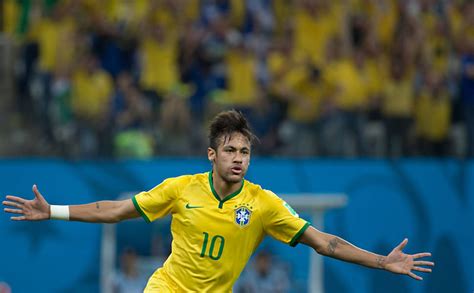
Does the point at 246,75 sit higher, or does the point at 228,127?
the point at 246,75

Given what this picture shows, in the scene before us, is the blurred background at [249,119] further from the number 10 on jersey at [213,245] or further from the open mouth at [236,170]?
the open mouth at [236,170]

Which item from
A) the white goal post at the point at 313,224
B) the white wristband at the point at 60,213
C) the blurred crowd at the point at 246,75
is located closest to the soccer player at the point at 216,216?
the white wristband at the point at 60,213

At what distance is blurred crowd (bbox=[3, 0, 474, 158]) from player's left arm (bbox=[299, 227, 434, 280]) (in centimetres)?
579

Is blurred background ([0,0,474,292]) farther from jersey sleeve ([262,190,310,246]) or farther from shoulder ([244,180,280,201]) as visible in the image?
jersey sleeve ([262,190,310,246])

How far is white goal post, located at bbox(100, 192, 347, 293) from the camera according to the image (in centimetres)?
1243

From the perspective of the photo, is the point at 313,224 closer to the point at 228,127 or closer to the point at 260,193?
the point at 260,193

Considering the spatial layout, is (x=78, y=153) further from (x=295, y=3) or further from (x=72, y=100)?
(x=295, y=3)

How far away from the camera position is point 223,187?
7.31 meters

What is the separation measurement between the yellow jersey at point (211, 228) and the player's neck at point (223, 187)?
0.03 meters

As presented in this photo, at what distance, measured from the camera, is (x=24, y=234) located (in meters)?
12.4

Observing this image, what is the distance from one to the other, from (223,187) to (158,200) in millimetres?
504

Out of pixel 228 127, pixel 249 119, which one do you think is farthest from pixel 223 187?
pixel 249 119

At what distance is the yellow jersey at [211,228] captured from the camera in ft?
23.7

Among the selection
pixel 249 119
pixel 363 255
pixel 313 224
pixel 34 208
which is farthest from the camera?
pixel 249 119
